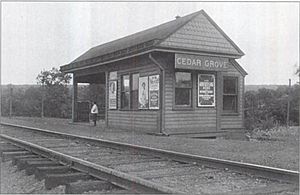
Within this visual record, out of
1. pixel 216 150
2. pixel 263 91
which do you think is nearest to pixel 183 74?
pixel 216 150

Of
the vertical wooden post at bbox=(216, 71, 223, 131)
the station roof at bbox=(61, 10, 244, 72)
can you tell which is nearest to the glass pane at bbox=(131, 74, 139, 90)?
the station roof at bbox=(61, 10, 244, 72)

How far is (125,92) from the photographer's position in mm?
18438

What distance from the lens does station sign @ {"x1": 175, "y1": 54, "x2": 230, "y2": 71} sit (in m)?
14.9

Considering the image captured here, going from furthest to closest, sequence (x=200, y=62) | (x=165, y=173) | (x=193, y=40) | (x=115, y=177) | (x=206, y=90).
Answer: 1. (x=206, y=90)
2. (x=193, y=40)
3. (x=200, y=62)
4. (x=165, y=173)
5. (x=115, y=177)

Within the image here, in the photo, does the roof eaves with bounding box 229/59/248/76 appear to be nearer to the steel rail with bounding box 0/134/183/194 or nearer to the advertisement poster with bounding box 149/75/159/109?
the advertisement poster with bounding box 149/75/159/109

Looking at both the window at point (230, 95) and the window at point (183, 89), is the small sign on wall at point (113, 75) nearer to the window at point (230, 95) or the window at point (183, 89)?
the window at point (183, 89)

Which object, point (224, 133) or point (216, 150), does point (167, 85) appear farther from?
point (216, 150)

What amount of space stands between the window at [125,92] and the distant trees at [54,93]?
1611 centimetres

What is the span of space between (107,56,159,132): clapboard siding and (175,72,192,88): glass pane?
2.78 feet

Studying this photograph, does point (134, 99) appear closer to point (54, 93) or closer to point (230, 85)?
point (230, 85)

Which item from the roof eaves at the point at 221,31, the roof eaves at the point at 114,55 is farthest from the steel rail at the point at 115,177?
the roof eaves at the point at 221,31

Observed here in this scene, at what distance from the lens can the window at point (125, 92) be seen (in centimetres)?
1819

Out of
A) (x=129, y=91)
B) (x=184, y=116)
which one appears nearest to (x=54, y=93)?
(x=129, y=91)

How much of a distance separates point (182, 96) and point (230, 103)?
9.11ft
